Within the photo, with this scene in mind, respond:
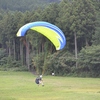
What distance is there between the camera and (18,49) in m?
68.0

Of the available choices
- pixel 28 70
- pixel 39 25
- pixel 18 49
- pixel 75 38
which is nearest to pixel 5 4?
pixel 18 49

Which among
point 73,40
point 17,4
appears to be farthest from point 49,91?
point 17,4

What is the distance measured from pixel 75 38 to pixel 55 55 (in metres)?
3.43

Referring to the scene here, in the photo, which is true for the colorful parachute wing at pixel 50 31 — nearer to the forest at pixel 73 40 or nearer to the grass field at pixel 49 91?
the grass field at pixel 49 91

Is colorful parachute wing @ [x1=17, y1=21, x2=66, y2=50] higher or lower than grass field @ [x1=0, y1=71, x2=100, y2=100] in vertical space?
higher

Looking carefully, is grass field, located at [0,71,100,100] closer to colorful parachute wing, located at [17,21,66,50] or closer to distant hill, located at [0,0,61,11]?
colorful parachute wing, located at [17,21,66,50]

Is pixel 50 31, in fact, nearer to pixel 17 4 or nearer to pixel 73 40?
pixel 73 40

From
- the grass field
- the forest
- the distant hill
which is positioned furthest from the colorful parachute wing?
the distant hill

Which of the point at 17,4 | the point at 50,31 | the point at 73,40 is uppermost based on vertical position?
the point at 17,4

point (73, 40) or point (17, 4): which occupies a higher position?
point (17, 4)

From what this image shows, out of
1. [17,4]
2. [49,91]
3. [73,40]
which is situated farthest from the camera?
[17,4]

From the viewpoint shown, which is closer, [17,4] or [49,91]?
[49,91]

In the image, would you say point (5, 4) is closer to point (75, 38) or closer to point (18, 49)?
point (18, 49)

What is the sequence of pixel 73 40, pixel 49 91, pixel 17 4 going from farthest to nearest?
pixel 17 4
pixel 73 40
pixel 49 91
